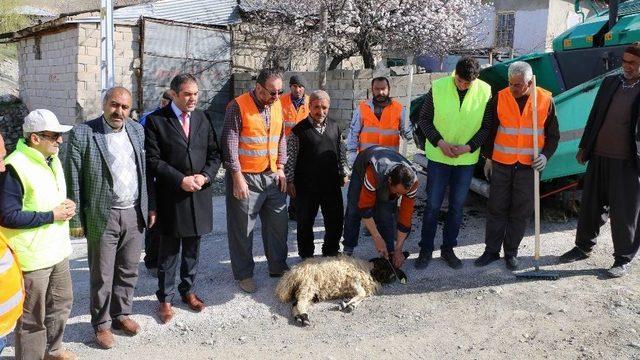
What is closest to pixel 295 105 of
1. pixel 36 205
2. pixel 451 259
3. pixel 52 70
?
pixel 451 259

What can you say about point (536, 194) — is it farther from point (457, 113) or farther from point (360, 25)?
point (360, 25)

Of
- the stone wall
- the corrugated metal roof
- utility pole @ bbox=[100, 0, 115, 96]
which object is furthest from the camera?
the corrugated metal roof

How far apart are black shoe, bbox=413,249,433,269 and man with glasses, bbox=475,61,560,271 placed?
1.91ft

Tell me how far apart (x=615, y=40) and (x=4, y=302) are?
6076 millimetres

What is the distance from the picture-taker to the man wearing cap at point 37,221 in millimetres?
2775

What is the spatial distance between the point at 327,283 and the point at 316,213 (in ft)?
2.63

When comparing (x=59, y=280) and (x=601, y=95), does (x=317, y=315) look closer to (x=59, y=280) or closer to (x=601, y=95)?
(x=59, y=280)

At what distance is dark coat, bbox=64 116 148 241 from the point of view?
327 cm

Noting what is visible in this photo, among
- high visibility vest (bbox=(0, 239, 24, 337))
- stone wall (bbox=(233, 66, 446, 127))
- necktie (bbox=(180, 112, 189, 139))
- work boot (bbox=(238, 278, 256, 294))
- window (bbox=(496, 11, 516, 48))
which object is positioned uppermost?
window (bbox=(496, 11, 516, 48))

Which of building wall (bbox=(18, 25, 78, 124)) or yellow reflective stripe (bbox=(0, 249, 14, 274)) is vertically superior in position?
building wall (bbox=(18, 25, 78, 124))

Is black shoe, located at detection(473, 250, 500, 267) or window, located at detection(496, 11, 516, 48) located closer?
black shoe, located at detection(473, 250, 500, 267)

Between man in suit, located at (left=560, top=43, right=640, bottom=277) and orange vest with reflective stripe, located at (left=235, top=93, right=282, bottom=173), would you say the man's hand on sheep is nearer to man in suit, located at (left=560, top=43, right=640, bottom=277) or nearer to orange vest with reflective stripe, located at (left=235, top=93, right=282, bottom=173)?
orange vest with reflective stripe, located at (left=235, top=93, right=282, bottom=173)

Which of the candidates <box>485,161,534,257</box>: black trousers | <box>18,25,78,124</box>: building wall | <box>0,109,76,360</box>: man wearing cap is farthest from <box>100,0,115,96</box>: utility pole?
<box>485,161,534,257</box>: black trousers

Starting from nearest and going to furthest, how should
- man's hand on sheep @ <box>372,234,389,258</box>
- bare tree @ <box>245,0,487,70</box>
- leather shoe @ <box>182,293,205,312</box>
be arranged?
leather shoe @ <box>182,293,205,312</box>, man's hand on sheep @ <box>372,234,389,258</box>, bare tree @ <box>245,0,487,70</box>
